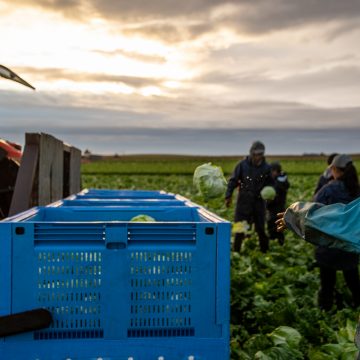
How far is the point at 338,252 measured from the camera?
5664mm

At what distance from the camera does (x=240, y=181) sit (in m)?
8.60

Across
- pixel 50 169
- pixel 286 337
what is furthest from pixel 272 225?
pixel 286 337

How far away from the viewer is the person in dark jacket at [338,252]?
546 centimetres

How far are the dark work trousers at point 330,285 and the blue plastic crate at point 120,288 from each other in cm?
330

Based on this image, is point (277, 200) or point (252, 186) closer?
point (252, 186)

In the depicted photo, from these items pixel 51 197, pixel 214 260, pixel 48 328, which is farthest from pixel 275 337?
pixel 51 197

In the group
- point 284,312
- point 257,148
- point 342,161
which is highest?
point 257,148

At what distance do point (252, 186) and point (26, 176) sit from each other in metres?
5.01

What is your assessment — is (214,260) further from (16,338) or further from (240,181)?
(240,181)

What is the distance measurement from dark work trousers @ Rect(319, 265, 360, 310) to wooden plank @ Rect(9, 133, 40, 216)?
3.14m

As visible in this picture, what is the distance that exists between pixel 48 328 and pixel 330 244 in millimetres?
1418

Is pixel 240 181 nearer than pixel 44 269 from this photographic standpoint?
No

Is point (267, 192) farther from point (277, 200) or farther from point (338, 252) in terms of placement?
point (338, 252)

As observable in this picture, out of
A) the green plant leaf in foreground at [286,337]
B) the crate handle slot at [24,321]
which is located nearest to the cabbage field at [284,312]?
the green plant leaf in foreground at [286,337]
